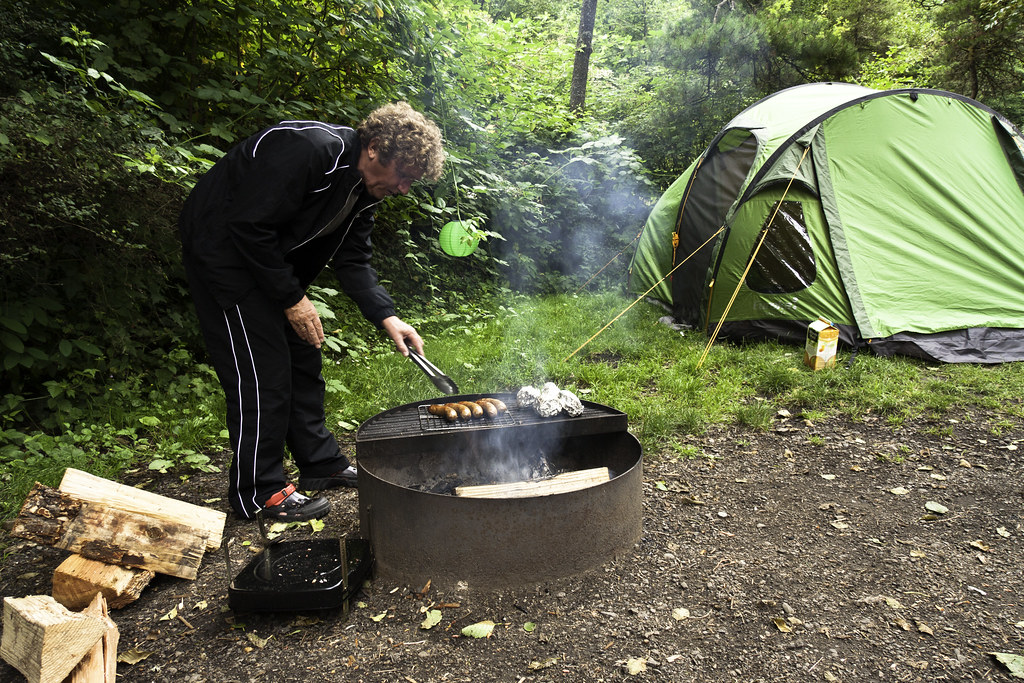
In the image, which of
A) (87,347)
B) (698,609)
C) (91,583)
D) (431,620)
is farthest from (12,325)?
(698,609)

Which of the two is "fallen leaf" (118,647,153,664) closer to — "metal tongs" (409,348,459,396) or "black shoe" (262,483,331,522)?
"black shoe" (262,483,331,522)

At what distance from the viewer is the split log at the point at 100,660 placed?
5.93 ft

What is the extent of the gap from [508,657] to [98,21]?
15.3 ft

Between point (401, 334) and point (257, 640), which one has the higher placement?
point (401, 334)

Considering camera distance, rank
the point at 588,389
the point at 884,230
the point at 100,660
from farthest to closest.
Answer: the point at 884,230, the point at 588,389, the point at 100,660

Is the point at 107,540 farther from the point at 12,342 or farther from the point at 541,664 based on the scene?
the point at 12,342

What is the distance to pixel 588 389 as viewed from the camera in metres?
4.60

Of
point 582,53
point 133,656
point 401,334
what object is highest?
point 582,53

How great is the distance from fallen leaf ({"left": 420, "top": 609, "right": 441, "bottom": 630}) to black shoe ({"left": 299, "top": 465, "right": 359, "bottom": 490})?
110 cm

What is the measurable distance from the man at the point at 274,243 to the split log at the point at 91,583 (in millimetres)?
572

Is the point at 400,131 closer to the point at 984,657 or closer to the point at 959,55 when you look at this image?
the point at 984,657

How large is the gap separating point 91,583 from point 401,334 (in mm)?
1469

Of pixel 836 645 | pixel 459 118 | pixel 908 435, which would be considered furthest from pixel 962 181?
pixel 836 645

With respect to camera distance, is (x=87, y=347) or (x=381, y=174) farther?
(x=87, y=347)
